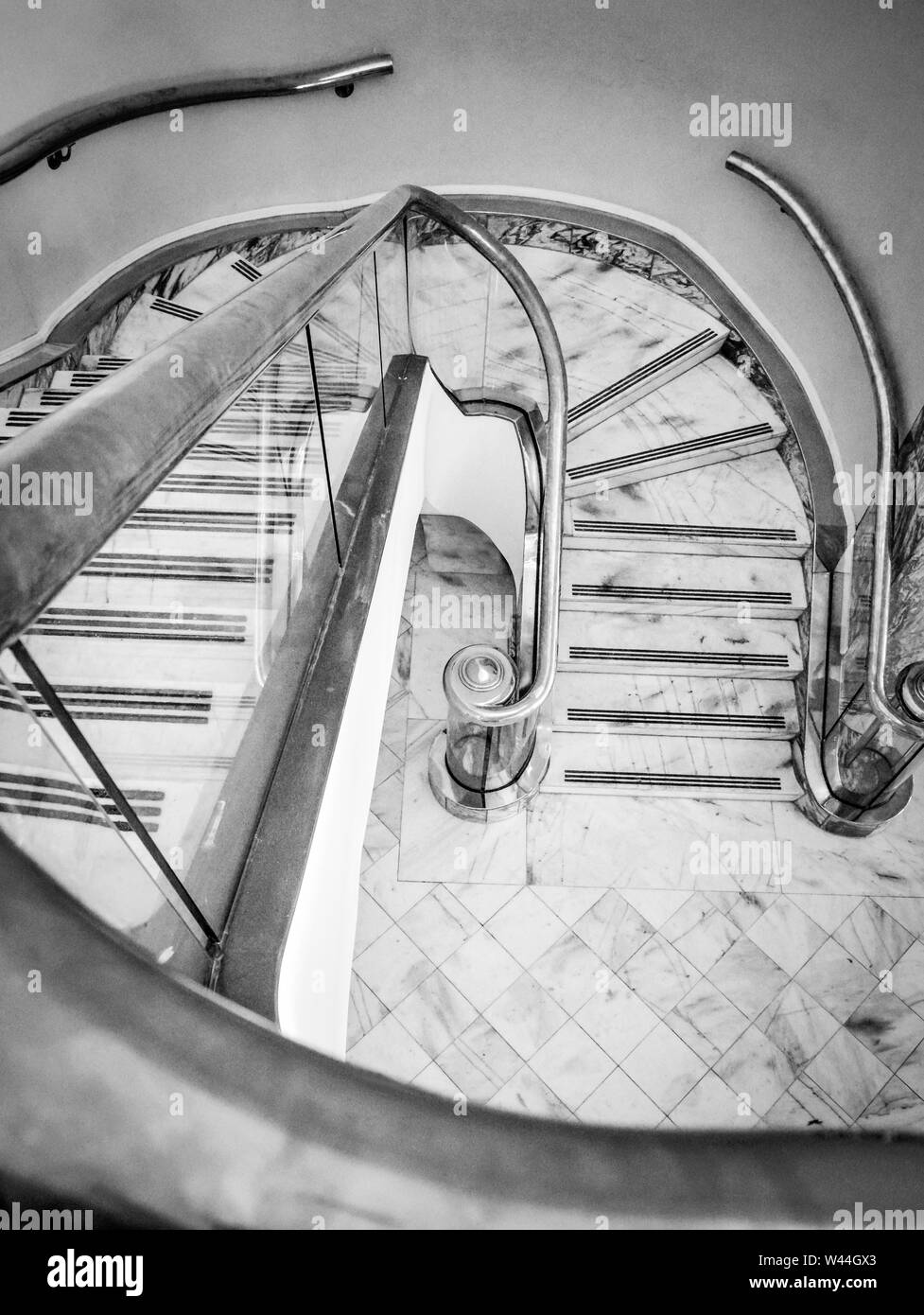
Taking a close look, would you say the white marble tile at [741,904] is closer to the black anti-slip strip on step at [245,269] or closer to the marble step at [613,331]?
the marble step at [613,331]

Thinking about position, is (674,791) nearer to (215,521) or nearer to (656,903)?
(656,903)

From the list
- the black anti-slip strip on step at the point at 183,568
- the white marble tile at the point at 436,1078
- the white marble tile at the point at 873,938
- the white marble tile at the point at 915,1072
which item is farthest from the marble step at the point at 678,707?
the black anti-slip strip on step at the point at 183,568

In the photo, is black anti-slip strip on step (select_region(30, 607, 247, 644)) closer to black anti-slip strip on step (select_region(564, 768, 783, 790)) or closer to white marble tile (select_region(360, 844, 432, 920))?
white marble tile (select_region(360, 844, 432, 920))

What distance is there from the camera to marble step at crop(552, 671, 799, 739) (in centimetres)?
457

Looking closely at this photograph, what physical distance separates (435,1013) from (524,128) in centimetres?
535

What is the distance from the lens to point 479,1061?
12.6 feet

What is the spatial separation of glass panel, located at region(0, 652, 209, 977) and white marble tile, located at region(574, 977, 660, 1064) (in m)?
3.20

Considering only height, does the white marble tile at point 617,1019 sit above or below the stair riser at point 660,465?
below

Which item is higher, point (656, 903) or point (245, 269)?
point (245, 269)

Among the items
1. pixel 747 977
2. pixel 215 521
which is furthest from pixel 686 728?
pixel 215 521

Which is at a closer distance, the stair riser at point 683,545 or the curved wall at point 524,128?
the curved wall at point 524,128

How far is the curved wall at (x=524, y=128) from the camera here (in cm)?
438

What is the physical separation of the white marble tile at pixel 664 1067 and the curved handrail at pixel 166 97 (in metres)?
5.47

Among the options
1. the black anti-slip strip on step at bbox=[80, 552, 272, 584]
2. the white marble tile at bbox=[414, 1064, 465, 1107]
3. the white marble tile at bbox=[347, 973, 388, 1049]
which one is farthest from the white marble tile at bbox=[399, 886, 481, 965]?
the black anti-slip strip on step at bbox=[80, 552, 272, 584]
